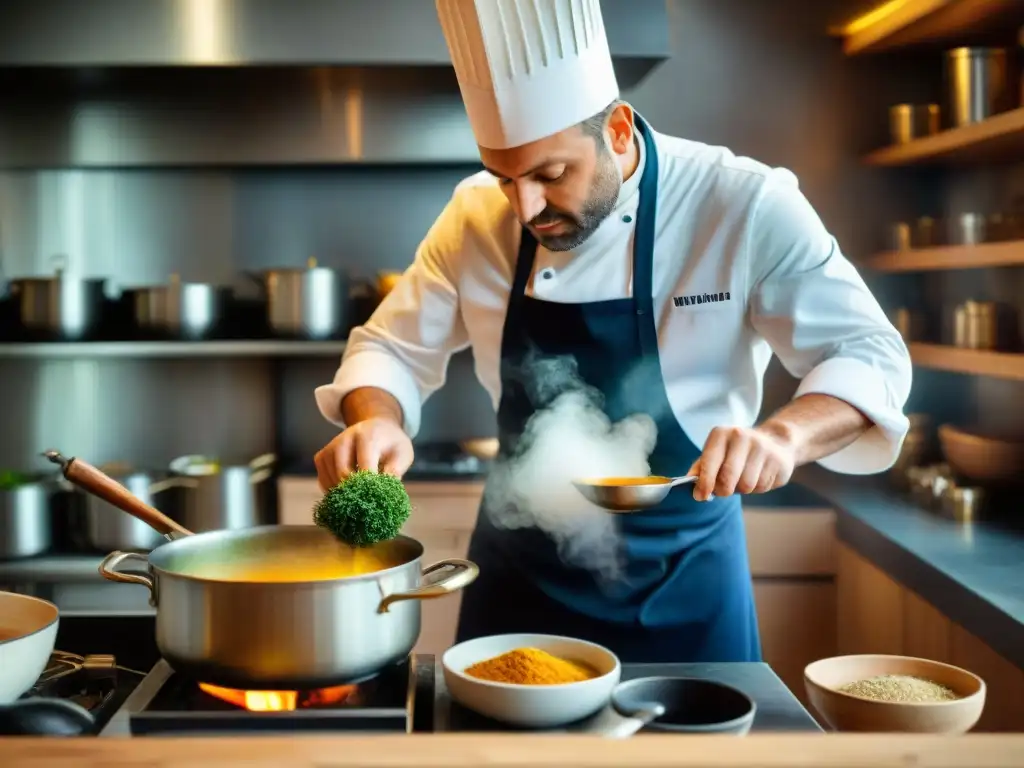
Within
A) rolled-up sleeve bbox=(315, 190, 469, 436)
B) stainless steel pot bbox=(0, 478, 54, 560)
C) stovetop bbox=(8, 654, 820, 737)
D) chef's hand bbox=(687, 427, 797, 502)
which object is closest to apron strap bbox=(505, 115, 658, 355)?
rolled-up sleeve bbox=(315, 190, 469, 436)

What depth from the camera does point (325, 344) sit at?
3.04 m

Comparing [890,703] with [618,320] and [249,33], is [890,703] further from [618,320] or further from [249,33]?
[249,33]

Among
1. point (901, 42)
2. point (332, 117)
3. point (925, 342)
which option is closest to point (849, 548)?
point (925, 342)

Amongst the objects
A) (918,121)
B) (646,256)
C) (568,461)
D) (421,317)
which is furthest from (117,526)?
(918,121)

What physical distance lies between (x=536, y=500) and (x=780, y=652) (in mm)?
1386

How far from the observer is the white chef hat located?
160cm

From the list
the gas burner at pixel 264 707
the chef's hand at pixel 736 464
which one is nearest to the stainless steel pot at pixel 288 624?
the gas burner at pixel 264 707

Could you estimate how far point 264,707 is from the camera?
105 cm

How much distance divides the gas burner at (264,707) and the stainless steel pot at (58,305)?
217cm

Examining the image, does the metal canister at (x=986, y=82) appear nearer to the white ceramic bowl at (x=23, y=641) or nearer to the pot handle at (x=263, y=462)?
the pot handle at (x=263, y=462)

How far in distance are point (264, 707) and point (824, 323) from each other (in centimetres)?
105

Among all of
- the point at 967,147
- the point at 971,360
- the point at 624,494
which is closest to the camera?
the point at 624,494

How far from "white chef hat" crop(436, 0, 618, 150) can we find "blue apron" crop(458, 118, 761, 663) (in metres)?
0.23

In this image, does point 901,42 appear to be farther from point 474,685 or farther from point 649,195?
point 474,685
